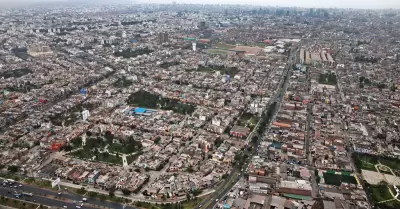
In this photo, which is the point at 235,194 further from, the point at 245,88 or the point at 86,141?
the point at 245,88

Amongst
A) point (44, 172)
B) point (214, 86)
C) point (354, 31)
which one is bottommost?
point (44, 172)

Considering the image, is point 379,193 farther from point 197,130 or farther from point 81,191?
point 81,191

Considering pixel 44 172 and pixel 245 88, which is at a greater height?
pixel 245 88

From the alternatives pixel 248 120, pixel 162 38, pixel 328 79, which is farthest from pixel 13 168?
pixel 162 38

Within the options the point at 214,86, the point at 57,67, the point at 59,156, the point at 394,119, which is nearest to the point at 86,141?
the point at 59,156

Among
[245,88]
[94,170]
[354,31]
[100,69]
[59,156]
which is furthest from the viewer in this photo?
[354,31]

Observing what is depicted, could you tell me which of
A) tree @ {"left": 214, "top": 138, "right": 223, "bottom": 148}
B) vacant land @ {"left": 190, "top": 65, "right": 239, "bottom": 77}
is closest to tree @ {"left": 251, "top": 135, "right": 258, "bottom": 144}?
tree @ {"left": 214, "top": 138, "right": 223, "bottom": 148}

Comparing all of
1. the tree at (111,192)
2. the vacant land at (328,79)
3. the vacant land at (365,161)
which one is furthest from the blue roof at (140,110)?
the vacant land at (328,79)
